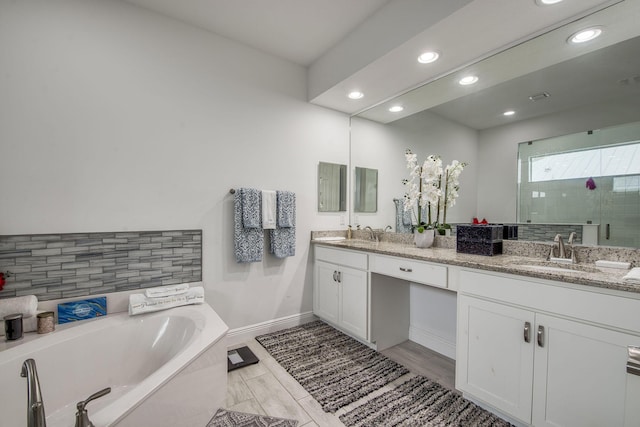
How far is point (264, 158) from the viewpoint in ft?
8.98

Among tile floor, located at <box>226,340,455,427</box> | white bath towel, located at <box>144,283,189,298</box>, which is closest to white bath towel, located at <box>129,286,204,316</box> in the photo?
white bath towel, located at <box>144,283,189,298</box>

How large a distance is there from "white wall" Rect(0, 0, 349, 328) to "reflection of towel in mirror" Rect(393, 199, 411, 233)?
2.79ft

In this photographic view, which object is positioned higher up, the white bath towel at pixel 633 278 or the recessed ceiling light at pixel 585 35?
the recessed ceiling light at pixel 585 35

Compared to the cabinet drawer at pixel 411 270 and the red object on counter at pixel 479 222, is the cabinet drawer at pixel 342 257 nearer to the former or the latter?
the cabinet drawer at pixel 411 270

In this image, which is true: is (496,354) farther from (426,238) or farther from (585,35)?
(585,35)

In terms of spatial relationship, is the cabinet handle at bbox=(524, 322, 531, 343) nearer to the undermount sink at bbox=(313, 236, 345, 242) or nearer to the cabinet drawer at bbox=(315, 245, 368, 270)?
the cabinet drawer at bbox=(315, 245, 368, 270)

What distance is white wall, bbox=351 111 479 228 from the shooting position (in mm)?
2348

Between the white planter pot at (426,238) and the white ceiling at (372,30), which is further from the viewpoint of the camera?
the white planter pot at (426,238)

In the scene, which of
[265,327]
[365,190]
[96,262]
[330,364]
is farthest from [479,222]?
[96,262]

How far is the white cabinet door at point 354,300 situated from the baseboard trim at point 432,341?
1.78ft

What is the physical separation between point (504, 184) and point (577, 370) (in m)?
1.30

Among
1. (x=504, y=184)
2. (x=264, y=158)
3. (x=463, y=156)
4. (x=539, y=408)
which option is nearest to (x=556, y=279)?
Answer: (x=539, y=408)

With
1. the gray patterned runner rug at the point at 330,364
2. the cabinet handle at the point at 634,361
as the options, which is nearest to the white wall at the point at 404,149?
the gray patterned runner rug at the point at 330,364

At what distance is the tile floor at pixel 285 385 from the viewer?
1671 millimetres
